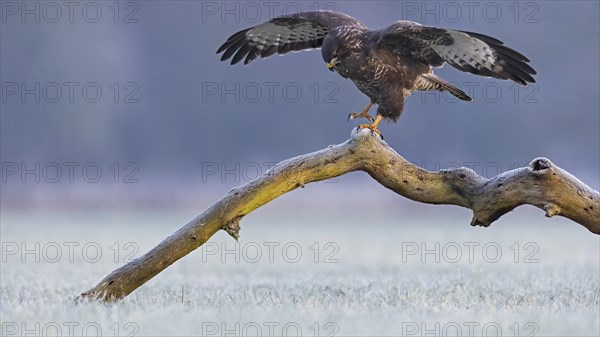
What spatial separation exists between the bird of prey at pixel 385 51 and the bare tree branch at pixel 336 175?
43cm

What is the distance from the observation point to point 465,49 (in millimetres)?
5832

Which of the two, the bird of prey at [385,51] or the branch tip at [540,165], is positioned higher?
the bird of prey at [385,51]

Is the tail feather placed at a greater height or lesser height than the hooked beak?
lesser

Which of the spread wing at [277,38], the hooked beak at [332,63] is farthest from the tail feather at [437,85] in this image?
the spread wing at [277,38]

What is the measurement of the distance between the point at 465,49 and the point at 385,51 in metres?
0.55

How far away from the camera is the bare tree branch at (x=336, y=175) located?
17.9ft

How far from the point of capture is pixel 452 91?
637 cm

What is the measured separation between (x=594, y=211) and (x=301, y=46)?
2326 millimetres

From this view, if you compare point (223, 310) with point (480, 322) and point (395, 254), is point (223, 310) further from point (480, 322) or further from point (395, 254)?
point (395, 254)

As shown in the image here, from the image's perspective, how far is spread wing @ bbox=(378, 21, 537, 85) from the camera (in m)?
5.69

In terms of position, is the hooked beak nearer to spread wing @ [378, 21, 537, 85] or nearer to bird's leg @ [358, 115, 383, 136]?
spread wing @ [378, 21, 537, 85]

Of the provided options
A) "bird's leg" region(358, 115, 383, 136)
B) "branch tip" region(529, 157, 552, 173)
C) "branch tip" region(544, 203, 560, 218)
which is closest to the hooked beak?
"bird's leg" region(358, 115, 383, 136)

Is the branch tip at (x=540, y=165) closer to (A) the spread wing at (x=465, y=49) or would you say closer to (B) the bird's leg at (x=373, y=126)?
(A) the spread wing at (x=465, y=49)

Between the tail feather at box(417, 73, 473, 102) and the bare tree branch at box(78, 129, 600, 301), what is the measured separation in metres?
0.84
